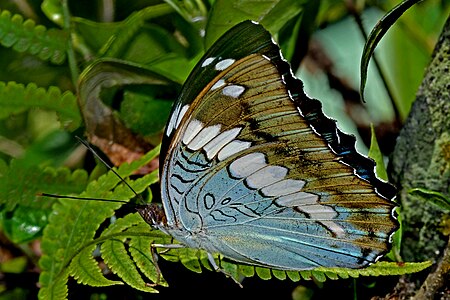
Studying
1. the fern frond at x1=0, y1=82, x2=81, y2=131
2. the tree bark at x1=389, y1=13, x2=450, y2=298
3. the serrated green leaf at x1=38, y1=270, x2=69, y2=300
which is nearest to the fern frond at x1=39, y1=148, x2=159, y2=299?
the serrated green leaf at x1=38, y1=270, x2=69, y2=300

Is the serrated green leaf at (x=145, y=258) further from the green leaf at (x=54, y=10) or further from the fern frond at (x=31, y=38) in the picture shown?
the green leaf at (x=54, y=10)

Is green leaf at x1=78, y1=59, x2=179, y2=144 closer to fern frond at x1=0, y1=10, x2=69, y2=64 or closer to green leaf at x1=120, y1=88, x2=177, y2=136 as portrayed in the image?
green leaf at x1=120, y1=88, x2=177, y2=136

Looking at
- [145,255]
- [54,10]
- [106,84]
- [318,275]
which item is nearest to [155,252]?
[145,255]

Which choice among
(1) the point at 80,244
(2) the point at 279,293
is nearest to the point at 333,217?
(2) the point at 279,293

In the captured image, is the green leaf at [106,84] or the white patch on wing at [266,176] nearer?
the white patch on wing at [266,176]

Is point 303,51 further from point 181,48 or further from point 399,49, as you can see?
point 399,49

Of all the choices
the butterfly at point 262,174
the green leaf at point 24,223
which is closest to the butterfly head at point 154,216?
the butterfly at point 262,174
